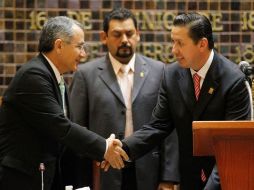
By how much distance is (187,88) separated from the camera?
4188 mm

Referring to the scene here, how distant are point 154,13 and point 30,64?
181 centimetres

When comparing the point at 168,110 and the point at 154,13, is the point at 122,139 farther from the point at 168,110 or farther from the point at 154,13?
the point at 154,13

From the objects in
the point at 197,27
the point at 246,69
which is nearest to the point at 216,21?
the point at 197,27

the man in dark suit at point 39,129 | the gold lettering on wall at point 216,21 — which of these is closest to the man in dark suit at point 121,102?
the man in dark suit at point 39,129

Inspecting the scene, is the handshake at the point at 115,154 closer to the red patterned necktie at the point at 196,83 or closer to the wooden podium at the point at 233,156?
the red patterned necktie at the point at 196,83

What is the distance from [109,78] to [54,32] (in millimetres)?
671

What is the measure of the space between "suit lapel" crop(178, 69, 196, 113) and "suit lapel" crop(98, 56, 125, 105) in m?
0.73

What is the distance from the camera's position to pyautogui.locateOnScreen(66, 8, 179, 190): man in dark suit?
479 cm

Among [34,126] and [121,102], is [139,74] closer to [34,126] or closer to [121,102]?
[121,102]

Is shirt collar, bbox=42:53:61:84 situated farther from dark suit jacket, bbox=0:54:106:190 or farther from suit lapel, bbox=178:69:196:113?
suit lapel, bbox=178:69:196:113

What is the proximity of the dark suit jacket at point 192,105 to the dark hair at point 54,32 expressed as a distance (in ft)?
2.43

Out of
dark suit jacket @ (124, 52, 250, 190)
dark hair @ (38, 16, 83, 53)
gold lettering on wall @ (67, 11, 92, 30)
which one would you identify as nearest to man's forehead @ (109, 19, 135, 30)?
dark hair @ (38, 16, 83, 53)

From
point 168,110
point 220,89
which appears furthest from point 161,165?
point 220,89

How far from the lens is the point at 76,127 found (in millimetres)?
4332
